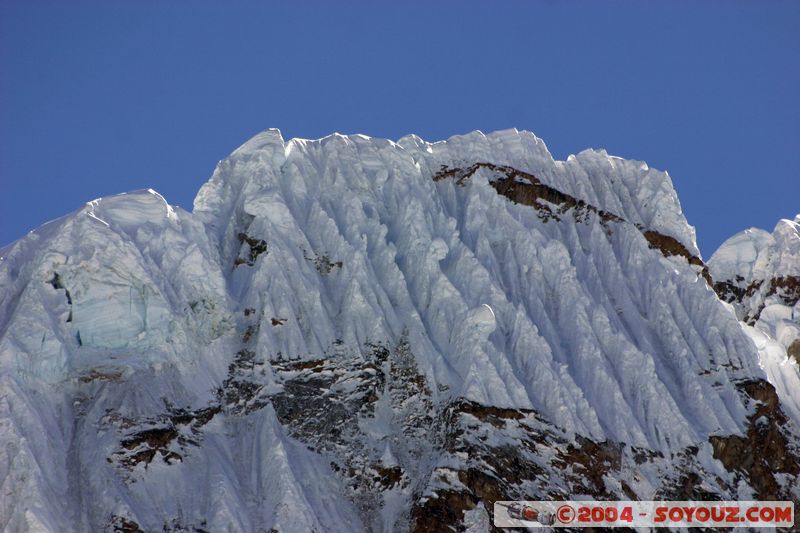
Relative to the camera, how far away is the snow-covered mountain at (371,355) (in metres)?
84.7

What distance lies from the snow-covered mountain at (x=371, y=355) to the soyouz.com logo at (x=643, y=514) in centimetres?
82

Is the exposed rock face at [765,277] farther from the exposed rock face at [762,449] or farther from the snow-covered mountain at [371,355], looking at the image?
the exposed rock face at [762,449]

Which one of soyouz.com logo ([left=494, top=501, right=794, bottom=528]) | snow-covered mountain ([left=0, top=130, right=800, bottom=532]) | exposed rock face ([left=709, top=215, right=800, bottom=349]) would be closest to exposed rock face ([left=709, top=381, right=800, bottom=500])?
snow-covered mountain ([left=0, top=130, right=800, bottom=532])

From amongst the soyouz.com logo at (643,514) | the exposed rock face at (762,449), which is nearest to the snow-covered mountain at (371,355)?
the exposed rock face at (762,449)

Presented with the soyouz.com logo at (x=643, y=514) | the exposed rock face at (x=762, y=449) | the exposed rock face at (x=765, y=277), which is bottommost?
the soyouz.com logo at (x=643, y=514)

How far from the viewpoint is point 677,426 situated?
9538 centimetres

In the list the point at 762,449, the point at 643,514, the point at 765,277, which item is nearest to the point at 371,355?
the point at 643,514

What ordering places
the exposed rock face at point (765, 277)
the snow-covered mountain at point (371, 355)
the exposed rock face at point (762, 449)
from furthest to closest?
the exposed rock face at point (765, 277)
the exposed rock face at point (762, 449)
the snow-covered mountain at point (371, 355)

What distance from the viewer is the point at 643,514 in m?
90.1

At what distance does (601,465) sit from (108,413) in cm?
2896

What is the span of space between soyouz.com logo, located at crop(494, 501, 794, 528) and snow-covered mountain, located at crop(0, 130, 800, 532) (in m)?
0.82

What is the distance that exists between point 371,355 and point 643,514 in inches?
739

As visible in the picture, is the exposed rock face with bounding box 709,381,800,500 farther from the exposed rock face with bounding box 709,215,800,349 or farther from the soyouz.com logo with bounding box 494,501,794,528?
the exposed rock face with bounding box 709,215,800,349

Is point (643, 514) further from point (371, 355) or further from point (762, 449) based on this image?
point (371, 355)
